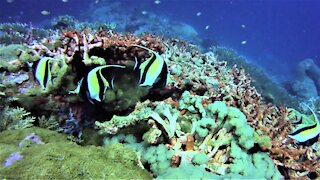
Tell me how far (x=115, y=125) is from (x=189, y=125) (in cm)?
103

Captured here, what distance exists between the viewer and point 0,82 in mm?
3645

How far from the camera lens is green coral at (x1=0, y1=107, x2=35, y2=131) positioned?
3.34 metres

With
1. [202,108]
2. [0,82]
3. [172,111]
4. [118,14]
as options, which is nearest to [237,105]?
[202,108]

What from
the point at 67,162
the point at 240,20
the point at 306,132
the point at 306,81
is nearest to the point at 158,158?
the point at 67,162

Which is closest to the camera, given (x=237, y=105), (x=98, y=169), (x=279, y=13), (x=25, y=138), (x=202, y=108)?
(x=98, y=169)

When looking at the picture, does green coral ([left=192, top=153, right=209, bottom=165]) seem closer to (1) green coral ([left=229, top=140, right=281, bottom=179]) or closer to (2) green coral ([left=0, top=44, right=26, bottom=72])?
(1) green coral ([left=229, top=140, right=281, bottom=179])

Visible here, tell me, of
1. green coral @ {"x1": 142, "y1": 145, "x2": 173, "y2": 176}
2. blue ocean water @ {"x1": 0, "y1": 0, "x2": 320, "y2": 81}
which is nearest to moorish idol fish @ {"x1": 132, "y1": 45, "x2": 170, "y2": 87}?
green coral @ {"x1": 142, "y1": 145, "x2": 173, "y2": 176}

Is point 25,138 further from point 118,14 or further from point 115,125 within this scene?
point 118,14

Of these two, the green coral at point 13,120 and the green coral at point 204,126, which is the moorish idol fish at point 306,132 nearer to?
the green coral at point 204,126

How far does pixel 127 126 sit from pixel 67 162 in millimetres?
1155

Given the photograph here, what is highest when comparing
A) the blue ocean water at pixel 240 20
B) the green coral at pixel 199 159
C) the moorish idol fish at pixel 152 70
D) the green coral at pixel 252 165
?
the blue ocean water at pixel 240 20

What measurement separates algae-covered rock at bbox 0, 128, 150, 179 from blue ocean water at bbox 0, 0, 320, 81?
16819 millimetres

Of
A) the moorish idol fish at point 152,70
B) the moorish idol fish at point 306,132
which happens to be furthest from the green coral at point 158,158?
the moorish idol fish at point 306,132

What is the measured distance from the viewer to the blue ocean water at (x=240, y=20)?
38.0 meters
